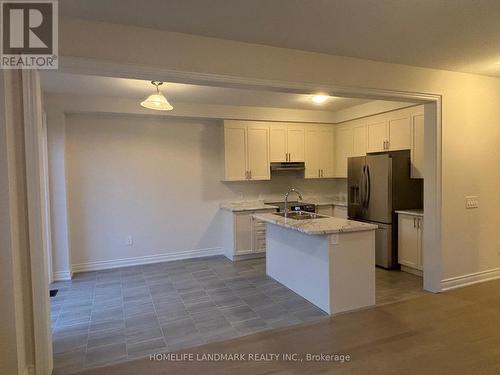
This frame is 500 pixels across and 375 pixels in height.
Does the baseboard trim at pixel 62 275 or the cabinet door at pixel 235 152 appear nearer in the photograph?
the baseboard trim at pixel 62 275

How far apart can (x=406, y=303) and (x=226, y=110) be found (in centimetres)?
372

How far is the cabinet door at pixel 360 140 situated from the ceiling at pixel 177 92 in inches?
17.0

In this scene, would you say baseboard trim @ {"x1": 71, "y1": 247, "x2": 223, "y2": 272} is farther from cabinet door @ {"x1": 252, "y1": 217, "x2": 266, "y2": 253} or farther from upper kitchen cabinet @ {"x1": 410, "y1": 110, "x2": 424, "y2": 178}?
upper kitchen cabinet @ {"x1": 410, "y1": 110, "x2": 424, "y2": 178}

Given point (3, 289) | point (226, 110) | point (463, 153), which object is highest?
point (226, 110)

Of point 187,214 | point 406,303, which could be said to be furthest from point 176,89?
point 406,303

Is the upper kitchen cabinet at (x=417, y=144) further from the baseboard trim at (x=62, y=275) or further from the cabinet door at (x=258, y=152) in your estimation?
the baseboard trim at (x=62, y=275)

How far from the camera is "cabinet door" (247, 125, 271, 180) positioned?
5371mm

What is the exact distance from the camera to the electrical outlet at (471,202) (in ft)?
12.4

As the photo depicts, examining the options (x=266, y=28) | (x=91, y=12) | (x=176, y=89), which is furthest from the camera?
(x=176, y=89)

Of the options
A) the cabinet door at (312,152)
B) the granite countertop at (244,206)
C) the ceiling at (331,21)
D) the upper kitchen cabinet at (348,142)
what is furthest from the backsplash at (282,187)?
the ceiling at (331,21)

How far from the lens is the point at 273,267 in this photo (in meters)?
4.24

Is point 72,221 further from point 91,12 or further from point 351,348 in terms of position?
point 351,348

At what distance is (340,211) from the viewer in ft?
18.8

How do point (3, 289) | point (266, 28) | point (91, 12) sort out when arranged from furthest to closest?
point (266, 28) < point (91, 12) < point (3, 289)
